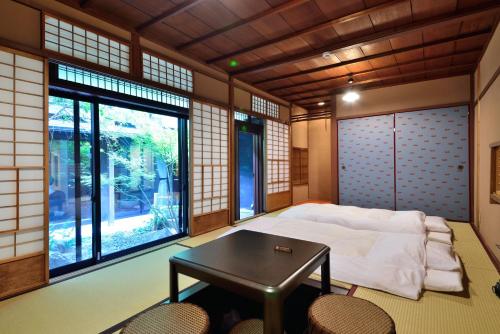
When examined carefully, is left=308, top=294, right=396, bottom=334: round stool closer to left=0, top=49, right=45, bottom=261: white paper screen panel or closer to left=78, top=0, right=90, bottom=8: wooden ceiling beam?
left=0, top=49, right=45, bottom=261: white paper screen panel

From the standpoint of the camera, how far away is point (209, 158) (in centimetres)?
418

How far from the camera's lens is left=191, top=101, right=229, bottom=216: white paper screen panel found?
3.94 meters

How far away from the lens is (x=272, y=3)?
262 centimetres

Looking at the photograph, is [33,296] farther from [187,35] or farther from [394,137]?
[394,137]

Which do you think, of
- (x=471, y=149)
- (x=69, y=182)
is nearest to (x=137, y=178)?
(x=69, y=182)

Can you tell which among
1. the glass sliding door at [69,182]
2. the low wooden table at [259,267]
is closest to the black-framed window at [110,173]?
the glass sliding door at [69,182]

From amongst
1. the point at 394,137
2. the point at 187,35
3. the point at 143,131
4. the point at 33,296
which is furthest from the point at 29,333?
the point at 394,137

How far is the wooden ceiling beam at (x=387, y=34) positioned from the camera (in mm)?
2672

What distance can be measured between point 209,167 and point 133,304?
2.45m

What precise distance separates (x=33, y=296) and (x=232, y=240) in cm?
181

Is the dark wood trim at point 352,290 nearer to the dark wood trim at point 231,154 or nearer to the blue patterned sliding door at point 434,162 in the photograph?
the dark wood trim at point 231,154

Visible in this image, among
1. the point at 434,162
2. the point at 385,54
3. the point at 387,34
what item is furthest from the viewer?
the point at 434,162

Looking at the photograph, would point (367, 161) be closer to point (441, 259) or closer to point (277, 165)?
point (277, 165)

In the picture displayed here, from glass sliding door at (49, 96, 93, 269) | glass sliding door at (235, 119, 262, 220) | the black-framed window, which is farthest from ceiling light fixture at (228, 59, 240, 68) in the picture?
Result: glass sliding door at (49, 96, 93, 269)
